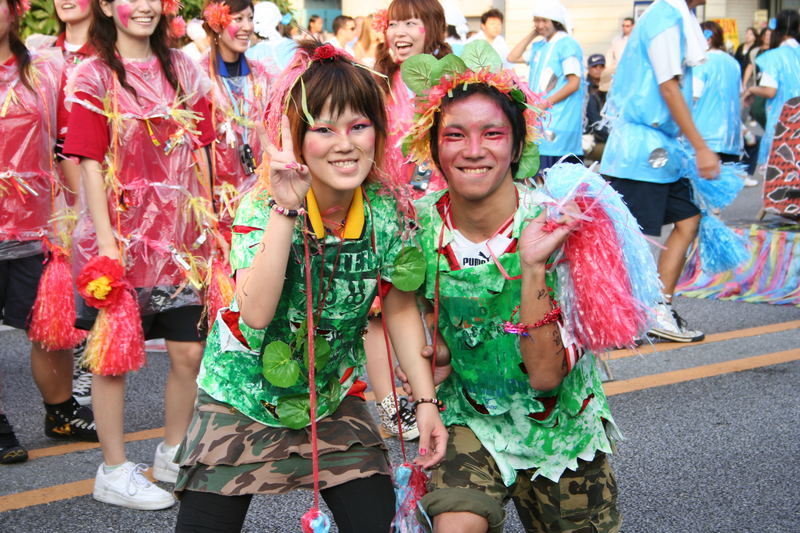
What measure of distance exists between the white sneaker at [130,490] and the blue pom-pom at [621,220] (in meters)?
2.07

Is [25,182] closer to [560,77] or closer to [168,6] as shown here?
[168,6]

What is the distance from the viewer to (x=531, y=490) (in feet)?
9.12

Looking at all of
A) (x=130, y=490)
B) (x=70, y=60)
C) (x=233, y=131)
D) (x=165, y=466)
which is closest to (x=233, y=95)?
(x=233, y=131)

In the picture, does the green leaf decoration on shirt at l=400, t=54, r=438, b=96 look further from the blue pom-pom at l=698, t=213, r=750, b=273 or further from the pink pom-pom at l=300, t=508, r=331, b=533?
the blue pom-pom at l=698, t=213, r=750, b=273

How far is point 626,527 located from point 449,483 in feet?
4.15

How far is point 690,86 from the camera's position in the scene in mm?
5785

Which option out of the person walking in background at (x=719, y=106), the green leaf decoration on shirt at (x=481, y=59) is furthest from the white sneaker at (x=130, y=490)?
the person walking in background at (x=719, y=106)

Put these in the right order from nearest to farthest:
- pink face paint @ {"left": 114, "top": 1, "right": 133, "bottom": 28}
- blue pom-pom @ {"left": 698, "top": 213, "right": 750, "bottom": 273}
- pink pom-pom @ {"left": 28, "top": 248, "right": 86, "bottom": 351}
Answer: pink face paint @ {"left": 114, "top": 1, "right": 133, "bottom": 28}, pink pom-pom @ {"left": 28, "top": 248, "right": 86, "bottom": 351}, blue pom-pom @ {"left": 698, "top": 213, "right": 750, "bottom": 273}

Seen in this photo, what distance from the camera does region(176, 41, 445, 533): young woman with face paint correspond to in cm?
250

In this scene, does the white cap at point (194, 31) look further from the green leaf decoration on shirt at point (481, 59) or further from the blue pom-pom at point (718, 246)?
the green leaf decoration on shirt at point (481, 59)

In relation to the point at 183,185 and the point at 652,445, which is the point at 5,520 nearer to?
the point at 183,185

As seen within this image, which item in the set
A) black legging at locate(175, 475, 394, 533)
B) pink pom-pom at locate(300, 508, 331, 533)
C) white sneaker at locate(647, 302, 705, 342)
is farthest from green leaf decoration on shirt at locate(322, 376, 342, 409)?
white sneaker at locate(647, 302, 705, 342)

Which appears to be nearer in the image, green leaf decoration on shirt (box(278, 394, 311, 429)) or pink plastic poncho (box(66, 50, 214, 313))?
green leaf decoration on shirt (box(278, 394, 311, 429))

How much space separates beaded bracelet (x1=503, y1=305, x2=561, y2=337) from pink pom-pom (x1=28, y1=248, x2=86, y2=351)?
2.40 m
